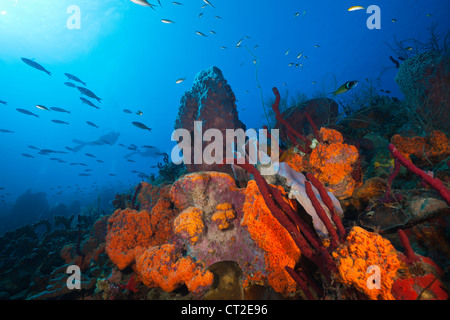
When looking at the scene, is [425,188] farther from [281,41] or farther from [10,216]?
[281,41]

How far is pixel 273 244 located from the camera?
7.16 feet

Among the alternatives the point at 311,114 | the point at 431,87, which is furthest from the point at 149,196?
the point at 431,87

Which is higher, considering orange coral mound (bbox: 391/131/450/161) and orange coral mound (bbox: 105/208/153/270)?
orange coral mound (bbox: 391/131/450/161)

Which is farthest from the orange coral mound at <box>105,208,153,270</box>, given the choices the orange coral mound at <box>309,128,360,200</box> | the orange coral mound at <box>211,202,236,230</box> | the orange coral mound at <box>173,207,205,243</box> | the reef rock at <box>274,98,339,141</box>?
the reef rock at <box>274,98,339,141</box>

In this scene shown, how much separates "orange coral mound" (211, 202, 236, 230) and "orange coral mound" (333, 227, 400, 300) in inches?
55.4

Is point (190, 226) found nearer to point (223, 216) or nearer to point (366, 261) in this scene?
point (223, 216)

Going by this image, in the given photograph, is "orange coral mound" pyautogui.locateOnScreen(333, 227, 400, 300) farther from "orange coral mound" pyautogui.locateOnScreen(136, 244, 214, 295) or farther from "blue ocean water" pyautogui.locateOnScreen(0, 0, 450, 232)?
"blue ocean water" pyautogui.locateOnScreen(0, 0, 450, 232)

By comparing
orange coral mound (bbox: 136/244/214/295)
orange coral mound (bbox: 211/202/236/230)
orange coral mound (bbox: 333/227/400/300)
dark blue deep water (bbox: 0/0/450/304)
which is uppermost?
dark blue deep water (bbox: 0/0/450/304)

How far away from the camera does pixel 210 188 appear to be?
291cm

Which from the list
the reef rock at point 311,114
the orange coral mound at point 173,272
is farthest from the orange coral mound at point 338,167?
the reef rock at point 311,114

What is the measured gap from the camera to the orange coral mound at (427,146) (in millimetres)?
3250

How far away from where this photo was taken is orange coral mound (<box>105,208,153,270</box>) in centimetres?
311

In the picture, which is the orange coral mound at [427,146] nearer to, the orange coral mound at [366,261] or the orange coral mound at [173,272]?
the orange coral mound at [366,261]

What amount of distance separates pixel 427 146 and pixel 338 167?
2.29 metres
